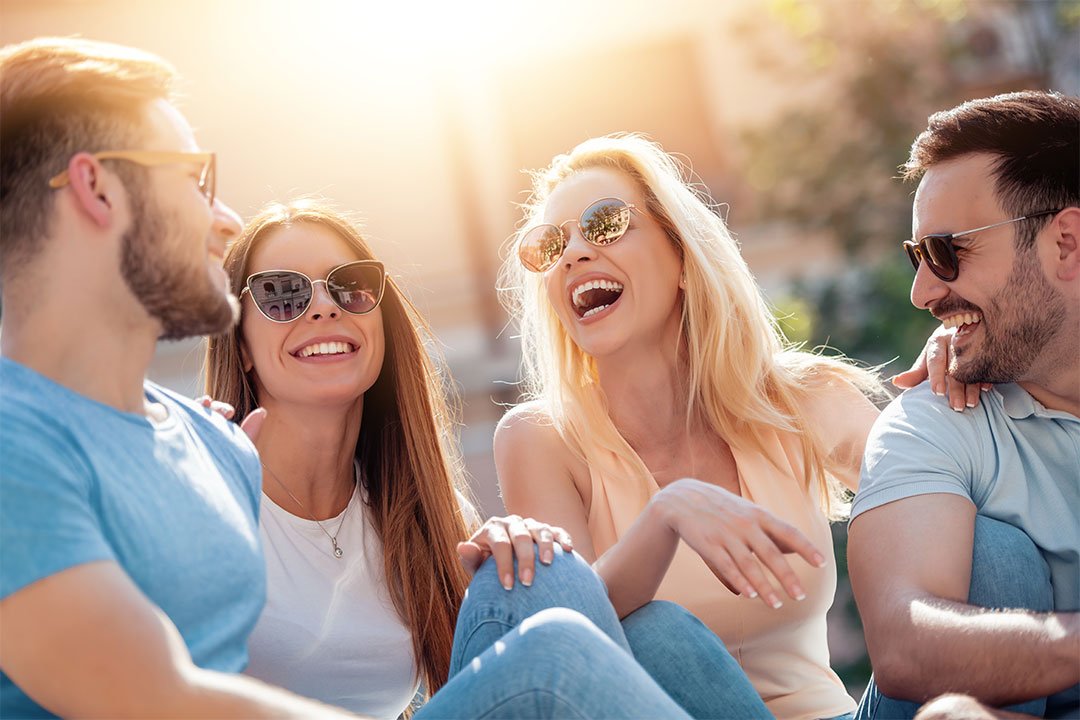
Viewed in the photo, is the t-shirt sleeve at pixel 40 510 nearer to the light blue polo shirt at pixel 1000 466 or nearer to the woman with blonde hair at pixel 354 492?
the woman with blonde hair at pixel 354 492

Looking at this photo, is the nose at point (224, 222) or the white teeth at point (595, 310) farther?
the white teeth at point (595, 310)

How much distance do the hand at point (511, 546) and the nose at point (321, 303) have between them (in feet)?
2.78

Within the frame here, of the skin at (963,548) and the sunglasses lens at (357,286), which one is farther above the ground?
the sunglasses lens at (357,286)

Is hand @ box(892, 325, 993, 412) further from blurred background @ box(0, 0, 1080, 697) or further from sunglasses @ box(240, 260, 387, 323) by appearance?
blurred background @ box(0, 0, 1080, 697)

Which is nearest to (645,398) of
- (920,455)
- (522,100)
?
A: (920,455)

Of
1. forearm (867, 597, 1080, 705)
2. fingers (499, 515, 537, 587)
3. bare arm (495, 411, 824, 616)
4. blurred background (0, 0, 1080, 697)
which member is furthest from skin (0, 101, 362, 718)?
blurred background (0, 0, 1080, 697)

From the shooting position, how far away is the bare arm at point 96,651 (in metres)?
1.71

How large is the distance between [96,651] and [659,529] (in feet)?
4.01

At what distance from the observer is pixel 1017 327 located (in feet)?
8.95

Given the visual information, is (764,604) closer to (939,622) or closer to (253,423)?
(939,622)

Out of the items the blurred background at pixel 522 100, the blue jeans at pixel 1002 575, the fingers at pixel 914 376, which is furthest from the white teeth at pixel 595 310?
the blurred background at pixel 522 100

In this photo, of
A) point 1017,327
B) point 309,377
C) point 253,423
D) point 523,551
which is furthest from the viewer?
point 309,377

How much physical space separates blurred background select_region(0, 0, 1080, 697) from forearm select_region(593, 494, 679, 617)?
5.79 metres

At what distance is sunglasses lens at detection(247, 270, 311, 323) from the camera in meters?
3.19
